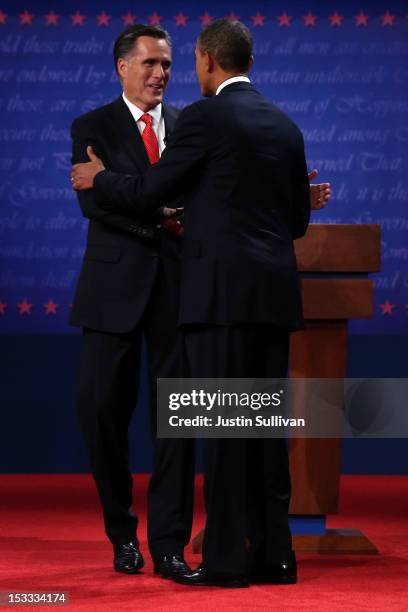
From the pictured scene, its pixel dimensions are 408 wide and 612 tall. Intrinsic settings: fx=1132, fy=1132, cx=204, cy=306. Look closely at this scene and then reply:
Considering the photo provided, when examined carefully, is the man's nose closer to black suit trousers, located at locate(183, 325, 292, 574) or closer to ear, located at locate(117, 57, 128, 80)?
ear, located at locate(117, 57, 128, 80)

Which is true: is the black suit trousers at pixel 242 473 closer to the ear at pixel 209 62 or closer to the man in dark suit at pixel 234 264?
the man in dark suit at pixel 234 264

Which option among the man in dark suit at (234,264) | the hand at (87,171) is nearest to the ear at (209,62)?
the man in dark suit at (234,264)

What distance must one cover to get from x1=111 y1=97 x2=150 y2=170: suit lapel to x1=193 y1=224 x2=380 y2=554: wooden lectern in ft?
Answer: 1.82

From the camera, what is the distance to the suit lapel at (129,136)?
10.1 feet

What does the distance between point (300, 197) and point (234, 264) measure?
13.5 inches

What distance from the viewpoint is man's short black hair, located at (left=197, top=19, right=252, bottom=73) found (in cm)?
282

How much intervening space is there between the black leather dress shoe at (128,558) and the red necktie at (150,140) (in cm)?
105

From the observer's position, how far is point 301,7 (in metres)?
5.62

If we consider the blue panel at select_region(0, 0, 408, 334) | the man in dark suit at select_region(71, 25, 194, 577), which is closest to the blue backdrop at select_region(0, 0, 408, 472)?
the blue panel at select_region(0, 0, 408, 334)

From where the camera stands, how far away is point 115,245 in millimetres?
3049

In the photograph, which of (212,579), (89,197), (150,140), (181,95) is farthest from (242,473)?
(181,95)

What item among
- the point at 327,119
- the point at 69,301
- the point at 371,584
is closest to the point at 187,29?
the point at 327,119

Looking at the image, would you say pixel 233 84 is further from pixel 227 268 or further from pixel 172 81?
pixel 172 81

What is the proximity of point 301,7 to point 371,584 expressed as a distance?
3.51 meters
